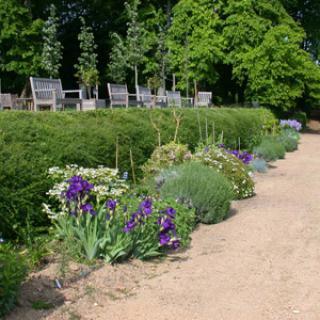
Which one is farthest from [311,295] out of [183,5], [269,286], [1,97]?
[183,5]

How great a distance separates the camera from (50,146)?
574 centimetres

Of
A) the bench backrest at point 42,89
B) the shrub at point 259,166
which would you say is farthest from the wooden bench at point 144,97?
the shrub at point 259,166

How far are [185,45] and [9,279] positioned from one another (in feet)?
90.5

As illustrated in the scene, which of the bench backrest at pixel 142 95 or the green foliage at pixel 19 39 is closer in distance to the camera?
the bench backrest at pixel 142 95

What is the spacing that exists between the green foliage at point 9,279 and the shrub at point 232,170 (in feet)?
17.1

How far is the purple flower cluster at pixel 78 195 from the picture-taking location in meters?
4.77

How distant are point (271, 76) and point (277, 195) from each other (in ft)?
64.9

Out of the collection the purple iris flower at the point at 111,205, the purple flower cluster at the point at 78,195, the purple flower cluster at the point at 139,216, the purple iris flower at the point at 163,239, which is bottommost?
the purple iris flower at the point at 163,239

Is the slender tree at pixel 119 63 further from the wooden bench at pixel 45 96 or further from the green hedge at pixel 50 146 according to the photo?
the green hedge at pixel 50 146

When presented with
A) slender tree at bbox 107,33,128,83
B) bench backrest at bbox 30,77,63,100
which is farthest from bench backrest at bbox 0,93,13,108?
slender tree at bbox 107,33,128,83

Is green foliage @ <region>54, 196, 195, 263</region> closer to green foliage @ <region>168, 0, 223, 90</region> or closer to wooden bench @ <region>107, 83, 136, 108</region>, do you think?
wooden bench @ <region>107, 83, 136, 108</region>

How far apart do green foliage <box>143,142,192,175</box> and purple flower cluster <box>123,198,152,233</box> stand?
3060 mm

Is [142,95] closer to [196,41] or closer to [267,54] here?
[267,54]

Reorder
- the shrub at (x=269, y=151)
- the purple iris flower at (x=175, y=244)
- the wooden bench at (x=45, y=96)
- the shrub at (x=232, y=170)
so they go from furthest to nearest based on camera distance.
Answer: the shrub at (x=269, y=151) < the wooden bench at (x=45, y=96) < the shrub at (x=232, y=170) < the purple iris flower at (x=175, y=244)
